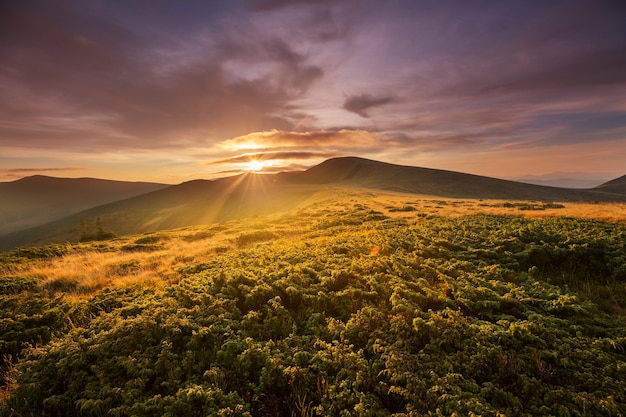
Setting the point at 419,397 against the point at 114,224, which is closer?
the point at 419,397

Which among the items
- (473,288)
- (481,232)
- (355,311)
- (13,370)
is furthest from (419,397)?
(481,232)

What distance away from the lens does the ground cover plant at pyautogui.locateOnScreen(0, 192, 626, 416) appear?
547 centimetres

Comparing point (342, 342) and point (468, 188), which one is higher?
point (468, 188)

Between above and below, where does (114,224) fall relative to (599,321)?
below

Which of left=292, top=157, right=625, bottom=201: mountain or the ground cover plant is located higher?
left=292, top=157, right=625, bottom=201: mountain

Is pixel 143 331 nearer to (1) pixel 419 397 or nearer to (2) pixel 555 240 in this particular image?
(1) pixel 419 397

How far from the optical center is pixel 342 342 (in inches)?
279

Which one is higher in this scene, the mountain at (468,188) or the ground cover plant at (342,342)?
the mountain at (468,188)

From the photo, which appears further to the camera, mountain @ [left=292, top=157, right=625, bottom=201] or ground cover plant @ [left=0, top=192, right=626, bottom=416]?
mountain @ [left=292, top=157, right=625, bottom=201]

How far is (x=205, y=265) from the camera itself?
14.8m

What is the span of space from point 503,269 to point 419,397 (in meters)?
7.71

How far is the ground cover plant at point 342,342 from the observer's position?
5.47 metres

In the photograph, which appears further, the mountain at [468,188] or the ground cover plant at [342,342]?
the mountain at [468,188]

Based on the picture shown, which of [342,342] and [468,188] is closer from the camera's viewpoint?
[342,342]
